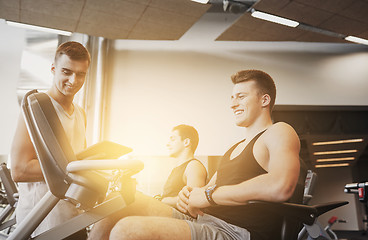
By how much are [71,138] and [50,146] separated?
457 millimetres

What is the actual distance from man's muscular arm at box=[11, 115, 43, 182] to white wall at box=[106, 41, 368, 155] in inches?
190

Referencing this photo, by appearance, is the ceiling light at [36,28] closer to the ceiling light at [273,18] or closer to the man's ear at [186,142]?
the ceiling light at [273,18]

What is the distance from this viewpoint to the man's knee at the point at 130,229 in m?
1.12

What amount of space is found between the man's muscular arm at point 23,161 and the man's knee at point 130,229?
1.32ft

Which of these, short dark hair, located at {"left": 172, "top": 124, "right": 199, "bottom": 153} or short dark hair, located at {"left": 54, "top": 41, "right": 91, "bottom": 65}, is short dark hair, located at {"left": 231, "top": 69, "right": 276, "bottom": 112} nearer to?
short dark hair, located at {"left": 54, "top": 41, "right": 91, "bottom": 65}

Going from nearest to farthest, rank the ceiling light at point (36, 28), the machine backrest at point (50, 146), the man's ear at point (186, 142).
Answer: the machine backrest at point (50, 146) < the man's ear at point (186, 142) < the ceiling light at point (36, 28)

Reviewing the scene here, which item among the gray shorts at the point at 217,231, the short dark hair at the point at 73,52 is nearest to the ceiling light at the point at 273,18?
the short dark hair at the point at 73,52

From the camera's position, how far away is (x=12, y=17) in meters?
5.09

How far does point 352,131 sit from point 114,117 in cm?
551

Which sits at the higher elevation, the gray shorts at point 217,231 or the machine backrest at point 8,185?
the gray shorts at point 217,231

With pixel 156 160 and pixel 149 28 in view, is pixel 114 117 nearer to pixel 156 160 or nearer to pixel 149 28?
pixel 156 160

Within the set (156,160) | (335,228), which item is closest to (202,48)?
(156,160)

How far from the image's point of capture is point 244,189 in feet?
3.79

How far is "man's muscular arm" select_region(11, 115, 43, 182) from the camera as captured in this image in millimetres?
1255
